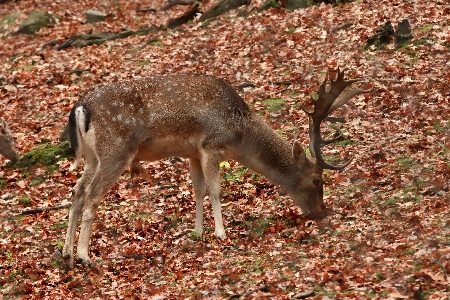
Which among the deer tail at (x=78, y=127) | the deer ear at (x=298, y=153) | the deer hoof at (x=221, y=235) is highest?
the deer tail at (x=78, y=127)

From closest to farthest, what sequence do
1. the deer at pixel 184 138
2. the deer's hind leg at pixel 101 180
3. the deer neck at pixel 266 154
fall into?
the deer's hind leg at pixel 101 180 < the deer at pixel 184 138 < the deer neck at pixel 266 154

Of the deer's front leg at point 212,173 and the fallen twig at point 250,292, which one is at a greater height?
the deer's front leg at point 212,173

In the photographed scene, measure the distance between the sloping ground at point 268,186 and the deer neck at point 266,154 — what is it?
2.04ft

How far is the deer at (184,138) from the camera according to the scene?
11094mm

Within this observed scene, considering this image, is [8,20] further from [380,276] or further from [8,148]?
[380,276]

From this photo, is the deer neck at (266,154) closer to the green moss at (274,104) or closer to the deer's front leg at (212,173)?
the deer's front leg at (212,173)

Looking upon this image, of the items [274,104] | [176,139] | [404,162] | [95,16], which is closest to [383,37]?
[274,104]

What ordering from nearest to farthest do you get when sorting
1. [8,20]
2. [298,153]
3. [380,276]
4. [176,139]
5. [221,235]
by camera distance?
[380,276] < [221,235] < [176,139] < [298,153] < [8,20]

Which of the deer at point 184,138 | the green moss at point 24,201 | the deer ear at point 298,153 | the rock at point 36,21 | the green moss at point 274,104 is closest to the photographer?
the deer at point 184,138

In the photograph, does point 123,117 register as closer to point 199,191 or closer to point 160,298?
point 199,191

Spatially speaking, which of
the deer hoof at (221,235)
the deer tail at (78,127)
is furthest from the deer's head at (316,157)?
the deer tail at (78,127)

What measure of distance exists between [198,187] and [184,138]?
1.02 m

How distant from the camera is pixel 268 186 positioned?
13.0m

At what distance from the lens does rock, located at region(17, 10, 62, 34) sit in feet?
81.7
